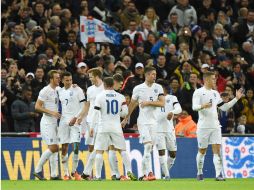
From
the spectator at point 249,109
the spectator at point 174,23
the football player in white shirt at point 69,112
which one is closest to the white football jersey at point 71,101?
the football player in white shirt at point 69,112

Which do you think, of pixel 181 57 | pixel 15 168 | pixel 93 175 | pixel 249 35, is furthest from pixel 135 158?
pixel 249 35

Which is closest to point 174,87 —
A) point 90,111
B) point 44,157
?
point 90,111

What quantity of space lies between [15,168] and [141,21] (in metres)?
8.46

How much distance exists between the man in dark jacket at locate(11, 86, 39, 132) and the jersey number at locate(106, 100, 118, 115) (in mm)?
4375

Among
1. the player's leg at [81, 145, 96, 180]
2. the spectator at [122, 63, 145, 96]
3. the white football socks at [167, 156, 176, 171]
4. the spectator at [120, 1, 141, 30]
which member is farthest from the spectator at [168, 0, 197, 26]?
the player's leg at [81, 145, 96, 180]

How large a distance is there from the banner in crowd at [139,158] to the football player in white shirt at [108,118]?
324cm

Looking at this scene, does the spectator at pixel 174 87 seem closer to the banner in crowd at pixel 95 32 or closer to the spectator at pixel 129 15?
the banner in crowd at pixel 95 32

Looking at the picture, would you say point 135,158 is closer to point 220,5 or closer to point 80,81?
point 80,81

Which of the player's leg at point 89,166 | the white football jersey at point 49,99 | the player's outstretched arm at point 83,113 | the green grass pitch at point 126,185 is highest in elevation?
the white football jersey at point 49,99

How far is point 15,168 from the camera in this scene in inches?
1105

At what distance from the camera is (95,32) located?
109 feet

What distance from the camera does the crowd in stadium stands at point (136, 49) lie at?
29.4 meters

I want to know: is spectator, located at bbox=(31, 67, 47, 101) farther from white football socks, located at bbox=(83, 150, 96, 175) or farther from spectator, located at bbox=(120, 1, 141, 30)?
spectator, located at bbox=(120, 1, 141, 30)

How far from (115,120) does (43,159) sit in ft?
7.76
